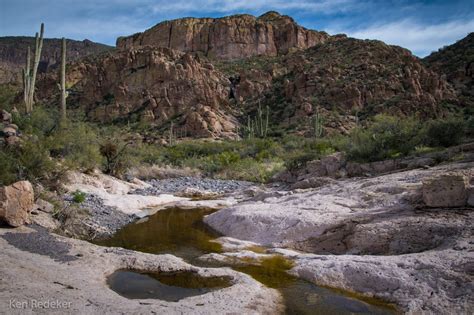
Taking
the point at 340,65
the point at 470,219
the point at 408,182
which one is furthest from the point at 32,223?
the point at 340,65

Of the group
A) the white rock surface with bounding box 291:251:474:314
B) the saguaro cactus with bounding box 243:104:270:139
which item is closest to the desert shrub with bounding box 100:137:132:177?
the white rock surface with bounding box 291:251:474:314

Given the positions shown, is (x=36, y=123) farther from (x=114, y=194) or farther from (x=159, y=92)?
(x=159, y=92)

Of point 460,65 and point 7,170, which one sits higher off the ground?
point 460,65

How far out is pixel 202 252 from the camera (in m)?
9.04

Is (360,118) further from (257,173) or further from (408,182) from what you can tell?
(408,182)

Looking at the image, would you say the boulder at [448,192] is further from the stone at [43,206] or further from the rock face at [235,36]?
the rock face at [235,36]

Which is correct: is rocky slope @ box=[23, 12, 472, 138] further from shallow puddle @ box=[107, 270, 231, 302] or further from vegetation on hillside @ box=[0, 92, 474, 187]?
shallow puddle @ box=[107, 270, 231, 302]

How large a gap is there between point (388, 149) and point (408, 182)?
7342mm

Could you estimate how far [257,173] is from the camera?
29.5 m

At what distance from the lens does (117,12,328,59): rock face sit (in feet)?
372

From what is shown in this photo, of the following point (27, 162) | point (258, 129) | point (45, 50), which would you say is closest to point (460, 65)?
point (258, 129)

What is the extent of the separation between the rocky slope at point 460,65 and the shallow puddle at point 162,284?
55680 mm

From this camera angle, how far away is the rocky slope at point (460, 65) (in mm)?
54719

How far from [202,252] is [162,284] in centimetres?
259
